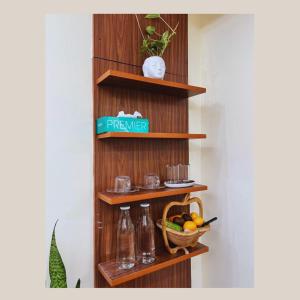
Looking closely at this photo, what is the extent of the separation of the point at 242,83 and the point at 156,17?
628 mm

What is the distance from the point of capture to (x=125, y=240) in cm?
106

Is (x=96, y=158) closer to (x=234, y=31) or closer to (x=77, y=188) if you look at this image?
(x=77, y=188)

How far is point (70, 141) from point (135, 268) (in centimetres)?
69

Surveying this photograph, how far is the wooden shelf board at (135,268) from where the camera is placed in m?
0.93

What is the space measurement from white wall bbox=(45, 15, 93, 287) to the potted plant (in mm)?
296

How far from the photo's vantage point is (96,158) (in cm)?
108

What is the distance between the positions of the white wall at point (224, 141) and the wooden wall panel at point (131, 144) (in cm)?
12

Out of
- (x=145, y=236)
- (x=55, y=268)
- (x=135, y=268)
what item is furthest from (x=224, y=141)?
(x=55, y=268)

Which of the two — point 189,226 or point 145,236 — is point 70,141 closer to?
point 145,236

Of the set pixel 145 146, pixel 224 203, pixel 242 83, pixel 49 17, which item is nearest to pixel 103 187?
pixel 145 146

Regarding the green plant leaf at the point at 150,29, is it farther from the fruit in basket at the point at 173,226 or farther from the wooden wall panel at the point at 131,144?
the fruit in basket at the point at 173,226

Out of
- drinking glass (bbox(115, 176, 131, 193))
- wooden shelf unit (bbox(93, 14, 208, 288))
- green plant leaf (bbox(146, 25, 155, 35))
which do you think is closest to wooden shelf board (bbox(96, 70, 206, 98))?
wooden shelf unit (bbox(93, 14, 208, 288))

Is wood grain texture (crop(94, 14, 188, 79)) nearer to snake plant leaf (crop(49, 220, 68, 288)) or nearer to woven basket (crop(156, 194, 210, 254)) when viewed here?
woven basket (crop(156, 194, 210, 254))

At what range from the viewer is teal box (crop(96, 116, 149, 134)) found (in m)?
0.99
